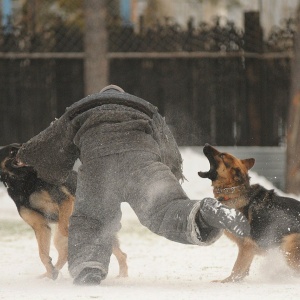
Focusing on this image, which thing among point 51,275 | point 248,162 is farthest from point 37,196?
point 248,162

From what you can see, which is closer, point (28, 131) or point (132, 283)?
point (132, 283)

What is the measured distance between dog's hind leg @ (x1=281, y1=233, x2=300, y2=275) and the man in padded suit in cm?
89

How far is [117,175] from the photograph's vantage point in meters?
6.56

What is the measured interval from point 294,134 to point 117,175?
813cm

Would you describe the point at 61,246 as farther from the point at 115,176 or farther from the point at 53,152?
the point at 115,176

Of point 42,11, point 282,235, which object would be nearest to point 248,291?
point 282,235

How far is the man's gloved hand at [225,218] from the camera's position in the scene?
19.1ft

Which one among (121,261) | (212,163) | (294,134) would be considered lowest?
(294,134)

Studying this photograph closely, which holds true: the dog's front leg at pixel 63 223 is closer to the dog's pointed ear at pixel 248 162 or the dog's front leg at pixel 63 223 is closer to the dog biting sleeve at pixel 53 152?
the dog biting sleeve at pixel 53 152

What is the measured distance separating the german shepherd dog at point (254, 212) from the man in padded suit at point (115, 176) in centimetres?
36

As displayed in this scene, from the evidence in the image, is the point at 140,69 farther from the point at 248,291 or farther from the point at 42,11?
the point at 248,291

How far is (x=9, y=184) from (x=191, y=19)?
27.5 feet

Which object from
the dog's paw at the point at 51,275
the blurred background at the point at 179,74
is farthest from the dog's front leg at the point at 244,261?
the blurred background at the point at 179,74

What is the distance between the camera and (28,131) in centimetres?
1593
